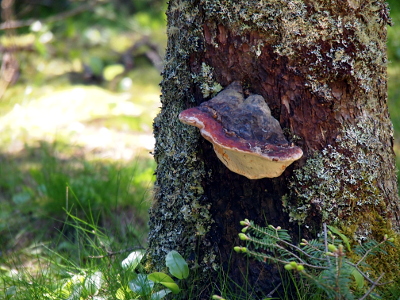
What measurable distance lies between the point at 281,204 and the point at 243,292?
0.46 metres

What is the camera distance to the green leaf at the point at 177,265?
5.77 feet

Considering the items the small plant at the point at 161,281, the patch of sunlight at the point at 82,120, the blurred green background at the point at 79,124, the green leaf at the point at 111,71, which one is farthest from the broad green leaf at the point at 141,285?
the green leaf at the point at 111,71

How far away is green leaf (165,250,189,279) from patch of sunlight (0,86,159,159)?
2.36m

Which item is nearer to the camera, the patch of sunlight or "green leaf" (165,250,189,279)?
"green leaf" (165,250,189,279)

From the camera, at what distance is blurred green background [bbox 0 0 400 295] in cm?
288

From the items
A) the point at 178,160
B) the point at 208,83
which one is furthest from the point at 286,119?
the point at 178,160

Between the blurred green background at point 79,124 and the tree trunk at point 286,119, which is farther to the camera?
the blurred green background at point 79,124

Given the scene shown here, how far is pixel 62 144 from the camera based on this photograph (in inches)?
173

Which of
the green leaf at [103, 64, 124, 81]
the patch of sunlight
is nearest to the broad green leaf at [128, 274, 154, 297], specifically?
the patch of sunlight

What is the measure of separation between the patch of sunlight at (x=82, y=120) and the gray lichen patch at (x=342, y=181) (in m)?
2.67

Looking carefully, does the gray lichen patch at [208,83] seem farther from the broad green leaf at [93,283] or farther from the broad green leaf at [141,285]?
the broad green leaf at [93,283]

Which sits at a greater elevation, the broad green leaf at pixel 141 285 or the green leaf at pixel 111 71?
the green leaf at pixel 111 71

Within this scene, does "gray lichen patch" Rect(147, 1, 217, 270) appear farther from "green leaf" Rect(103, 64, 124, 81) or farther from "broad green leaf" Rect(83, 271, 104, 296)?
"green leaf" Rect(103, 64, 124, 81)

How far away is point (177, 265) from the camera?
1.78 meters
